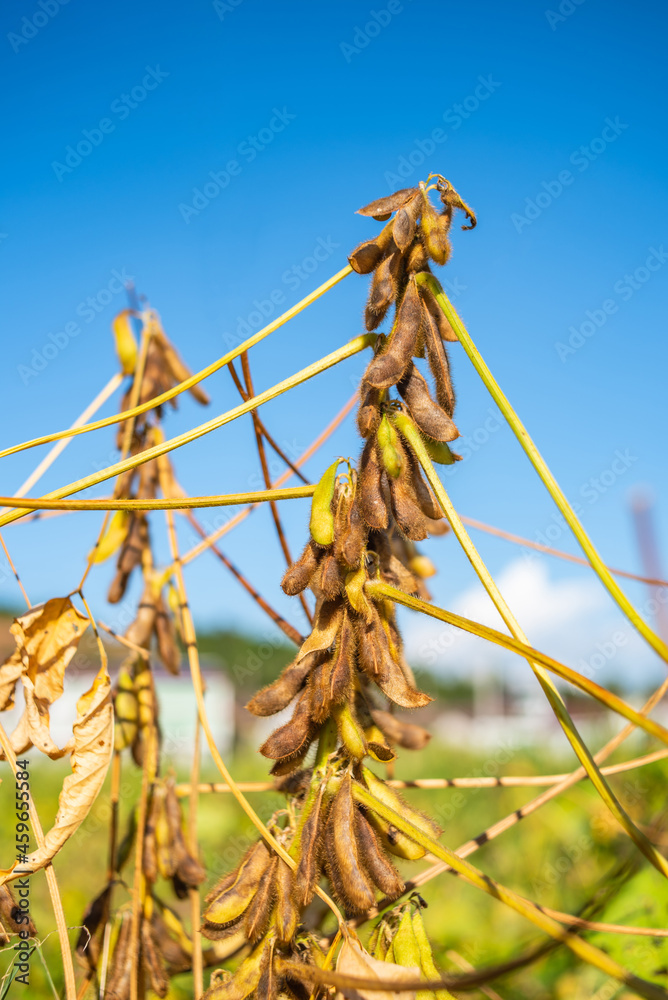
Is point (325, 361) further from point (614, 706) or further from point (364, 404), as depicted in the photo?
point (614, 706)

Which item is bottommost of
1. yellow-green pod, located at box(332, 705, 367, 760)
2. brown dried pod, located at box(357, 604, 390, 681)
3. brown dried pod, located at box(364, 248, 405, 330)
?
yellow-green pod, located at box(332, 705, 367, 760)

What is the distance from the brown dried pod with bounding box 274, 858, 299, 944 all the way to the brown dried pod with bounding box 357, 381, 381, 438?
1.75 feet

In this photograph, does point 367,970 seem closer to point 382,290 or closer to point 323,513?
point 323,513

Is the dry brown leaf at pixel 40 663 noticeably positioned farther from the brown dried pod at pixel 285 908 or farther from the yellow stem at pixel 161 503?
the brown dried pod at pixel 285 908

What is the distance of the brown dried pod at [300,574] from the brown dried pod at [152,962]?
2.25 feet

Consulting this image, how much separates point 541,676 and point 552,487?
0.64 ft

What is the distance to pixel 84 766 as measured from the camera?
999mm

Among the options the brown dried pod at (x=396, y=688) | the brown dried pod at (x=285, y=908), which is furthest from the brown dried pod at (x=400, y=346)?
the brown dried pod at (x=285, y=908)

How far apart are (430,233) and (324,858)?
0.75 m

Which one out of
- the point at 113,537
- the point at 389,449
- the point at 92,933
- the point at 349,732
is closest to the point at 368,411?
the point at 389,449

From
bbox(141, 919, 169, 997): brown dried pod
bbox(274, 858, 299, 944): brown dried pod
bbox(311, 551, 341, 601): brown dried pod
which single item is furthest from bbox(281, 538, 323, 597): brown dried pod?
bbox(141, 919, 169, 997): brown dried pod

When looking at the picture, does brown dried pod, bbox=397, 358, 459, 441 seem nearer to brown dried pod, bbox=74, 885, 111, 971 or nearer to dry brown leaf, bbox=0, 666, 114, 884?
dry brown leaf, bbox=0, 666, 114, 884

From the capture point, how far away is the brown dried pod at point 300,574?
0.94 m

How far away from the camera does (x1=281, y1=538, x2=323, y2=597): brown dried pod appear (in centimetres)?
94
